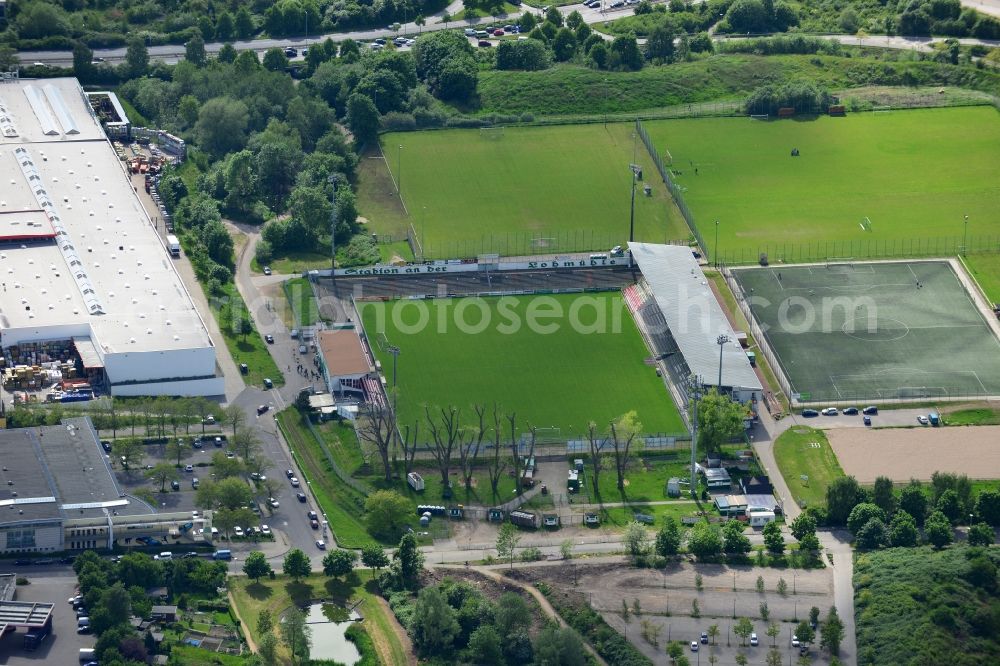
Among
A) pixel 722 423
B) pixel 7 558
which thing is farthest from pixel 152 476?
pixel 722 423

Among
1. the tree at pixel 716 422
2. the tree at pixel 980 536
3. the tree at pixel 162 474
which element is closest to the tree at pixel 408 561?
the tree at pixel 162 474

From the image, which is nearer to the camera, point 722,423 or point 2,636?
point 2,636

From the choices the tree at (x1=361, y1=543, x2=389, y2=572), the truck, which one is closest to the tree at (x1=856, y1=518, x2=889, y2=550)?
the truck

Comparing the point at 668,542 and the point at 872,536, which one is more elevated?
the point at 668,542

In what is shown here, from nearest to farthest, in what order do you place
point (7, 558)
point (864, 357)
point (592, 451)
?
point (7, 558) < point (592, 451) < point (864, 357)

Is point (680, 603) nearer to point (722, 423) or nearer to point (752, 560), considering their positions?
point (752, 560)

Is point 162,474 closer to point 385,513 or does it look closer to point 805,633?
point 385,513

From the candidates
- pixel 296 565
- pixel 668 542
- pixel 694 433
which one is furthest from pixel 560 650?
pixel 694 433
